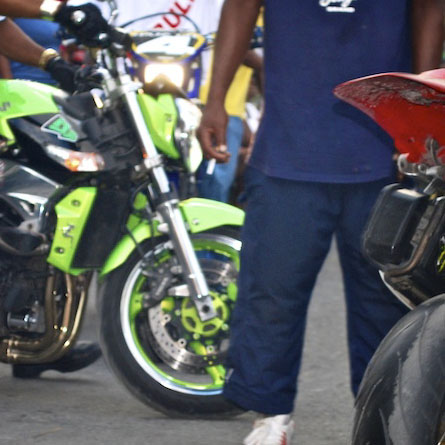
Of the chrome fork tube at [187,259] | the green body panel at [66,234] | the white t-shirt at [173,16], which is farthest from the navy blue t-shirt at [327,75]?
the white t-shirt at [173,16]

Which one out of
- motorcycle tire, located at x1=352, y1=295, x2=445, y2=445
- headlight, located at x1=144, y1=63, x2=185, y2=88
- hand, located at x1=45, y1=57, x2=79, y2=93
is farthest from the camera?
headlight, located at x1=144, y1=63, x2=185, y2=88

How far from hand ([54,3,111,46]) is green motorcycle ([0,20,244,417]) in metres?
0.10

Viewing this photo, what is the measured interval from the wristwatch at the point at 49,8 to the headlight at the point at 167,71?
42.4 inches

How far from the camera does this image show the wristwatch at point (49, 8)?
427cm

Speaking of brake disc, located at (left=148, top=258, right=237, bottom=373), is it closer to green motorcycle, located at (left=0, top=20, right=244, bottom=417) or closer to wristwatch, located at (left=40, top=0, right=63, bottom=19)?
green motorcycle, located at (left=0, top=20, right=244, bottom=417)

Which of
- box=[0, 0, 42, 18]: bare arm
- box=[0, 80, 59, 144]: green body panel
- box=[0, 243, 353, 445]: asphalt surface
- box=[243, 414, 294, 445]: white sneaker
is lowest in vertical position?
box=[0, 243, 353, 445]: asphalt surface

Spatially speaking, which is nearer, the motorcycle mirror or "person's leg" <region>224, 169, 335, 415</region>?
"person's leg" <region>224, 169, 335, 415</region>

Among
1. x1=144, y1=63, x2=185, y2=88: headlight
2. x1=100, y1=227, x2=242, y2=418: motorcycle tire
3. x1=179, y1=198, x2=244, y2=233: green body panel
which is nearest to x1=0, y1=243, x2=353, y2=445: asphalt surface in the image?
x1=100, y1=227, x2=242, y2=418: motorcycle tire

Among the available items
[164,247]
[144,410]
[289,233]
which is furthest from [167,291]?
[289,233]

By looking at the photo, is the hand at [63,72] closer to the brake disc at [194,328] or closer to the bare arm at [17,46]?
the bare arm at [17,46]

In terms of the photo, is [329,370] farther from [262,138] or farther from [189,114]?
[262,138]

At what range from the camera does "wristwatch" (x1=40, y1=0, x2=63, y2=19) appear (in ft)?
14.0

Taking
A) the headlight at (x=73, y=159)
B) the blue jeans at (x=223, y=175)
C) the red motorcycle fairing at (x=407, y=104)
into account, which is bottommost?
the blue jeans at (x=223, y=175)

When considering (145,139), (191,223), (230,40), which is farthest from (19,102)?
(230,40)
